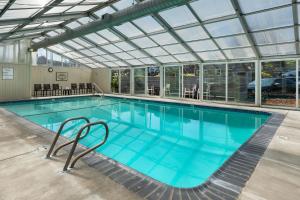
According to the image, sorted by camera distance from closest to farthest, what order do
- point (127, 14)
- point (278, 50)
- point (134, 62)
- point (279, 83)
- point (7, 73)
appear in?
1. point (127, 14)
2. point (278, 50)
3. point (279, 83)
4. point (7, 73)
5. point (134, 62)

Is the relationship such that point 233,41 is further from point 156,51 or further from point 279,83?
point 156,51

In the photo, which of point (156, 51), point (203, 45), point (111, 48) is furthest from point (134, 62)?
point (203, 45)

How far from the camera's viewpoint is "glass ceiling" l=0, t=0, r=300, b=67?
5562 mm

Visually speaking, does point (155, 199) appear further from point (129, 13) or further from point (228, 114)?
point (228, 114)

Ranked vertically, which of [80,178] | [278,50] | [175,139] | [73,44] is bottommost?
[175,139]

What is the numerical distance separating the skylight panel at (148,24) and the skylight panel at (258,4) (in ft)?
10.4

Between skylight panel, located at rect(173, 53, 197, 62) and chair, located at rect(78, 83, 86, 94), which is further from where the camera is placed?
chair, located at rect(78, 83, 86, 94)

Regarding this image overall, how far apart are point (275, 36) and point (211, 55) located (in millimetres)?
3159

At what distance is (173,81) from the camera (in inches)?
502

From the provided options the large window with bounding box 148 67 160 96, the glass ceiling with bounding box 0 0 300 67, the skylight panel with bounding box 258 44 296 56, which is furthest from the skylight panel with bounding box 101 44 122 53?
the skylight panel with bounding box 258 44 296 56

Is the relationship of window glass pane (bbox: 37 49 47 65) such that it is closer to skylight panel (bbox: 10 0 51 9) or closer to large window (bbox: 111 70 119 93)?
large window (bbox: 111 70 119 93)

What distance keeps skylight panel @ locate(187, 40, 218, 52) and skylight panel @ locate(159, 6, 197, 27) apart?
167cm

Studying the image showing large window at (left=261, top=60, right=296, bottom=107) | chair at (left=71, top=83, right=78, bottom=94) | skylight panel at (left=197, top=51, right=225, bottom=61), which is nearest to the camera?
large window at (left=261, top=60, right=296, bottom=107)

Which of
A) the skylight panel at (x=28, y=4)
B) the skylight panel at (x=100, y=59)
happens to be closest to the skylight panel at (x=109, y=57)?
the skylight panel at (x=100, y=59)
